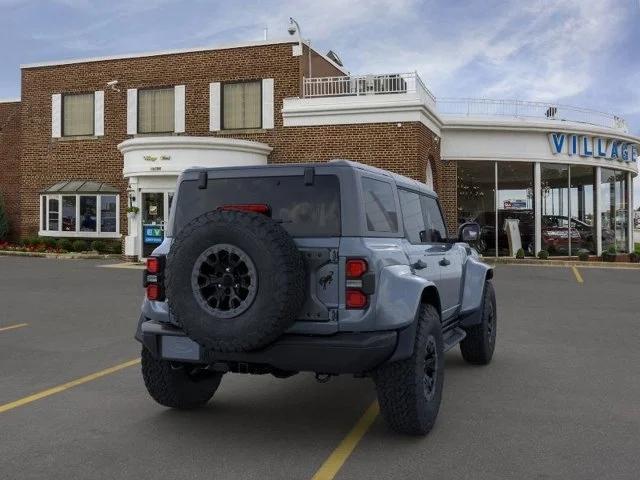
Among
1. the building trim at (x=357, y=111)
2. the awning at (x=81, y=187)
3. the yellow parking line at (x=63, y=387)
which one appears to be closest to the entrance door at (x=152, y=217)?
the awning at (x=81, y=187)

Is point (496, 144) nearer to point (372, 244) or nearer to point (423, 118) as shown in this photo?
point (423, 118)

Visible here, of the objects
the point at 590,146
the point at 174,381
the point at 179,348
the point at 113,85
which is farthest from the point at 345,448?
the point at 590,146

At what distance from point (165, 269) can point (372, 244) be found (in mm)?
1420

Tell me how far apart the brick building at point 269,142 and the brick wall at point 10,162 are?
1.22 feet

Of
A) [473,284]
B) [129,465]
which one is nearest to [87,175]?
[473,284]

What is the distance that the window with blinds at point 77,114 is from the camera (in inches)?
1047

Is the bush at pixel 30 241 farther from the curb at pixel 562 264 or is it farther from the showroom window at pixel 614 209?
the showroom window at pixel 614 209

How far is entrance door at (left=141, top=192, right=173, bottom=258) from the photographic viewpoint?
22.4 m

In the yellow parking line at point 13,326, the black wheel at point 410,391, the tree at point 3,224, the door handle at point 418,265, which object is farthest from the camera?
the tree at point 3,224

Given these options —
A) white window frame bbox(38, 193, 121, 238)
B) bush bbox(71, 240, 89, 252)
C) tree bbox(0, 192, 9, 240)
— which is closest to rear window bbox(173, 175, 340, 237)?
white window frame bbox(38, 193, 121, 238)

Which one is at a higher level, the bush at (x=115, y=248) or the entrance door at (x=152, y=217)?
the entrance door at (x=152, y=217)

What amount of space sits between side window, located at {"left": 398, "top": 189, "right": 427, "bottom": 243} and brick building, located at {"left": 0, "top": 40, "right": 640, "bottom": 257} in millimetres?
15810

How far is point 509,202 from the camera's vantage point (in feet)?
82.1

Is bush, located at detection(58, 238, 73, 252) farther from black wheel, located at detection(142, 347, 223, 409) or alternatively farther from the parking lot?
black wheel, located at detection(142, 347, 223, 409)
